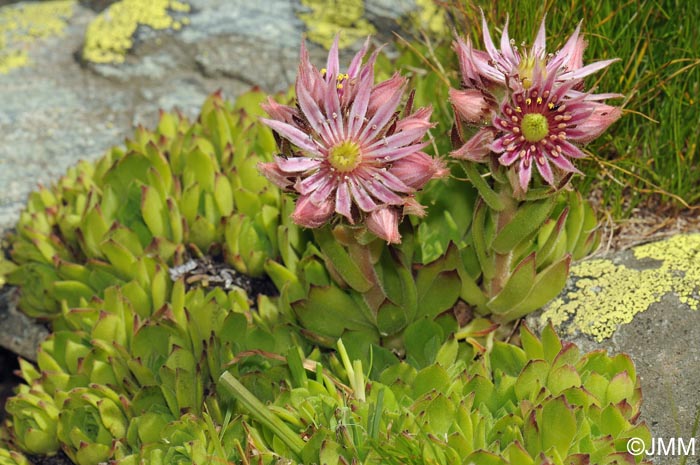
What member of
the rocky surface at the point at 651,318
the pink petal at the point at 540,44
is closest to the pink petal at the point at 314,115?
the pink petal at the point at 540,44

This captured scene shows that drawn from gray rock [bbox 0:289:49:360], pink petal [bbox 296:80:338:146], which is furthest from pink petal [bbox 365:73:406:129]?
gray rock [bbox 0:289:49:360]

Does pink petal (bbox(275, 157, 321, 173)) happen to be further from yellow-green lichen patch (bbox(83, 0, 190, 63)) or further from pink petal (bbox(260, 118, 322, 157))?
yellow-green lichen patch (bbox(83, 0, 190, 63))

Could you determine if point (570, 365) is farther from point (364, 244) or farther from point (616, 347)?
point (364, 244)

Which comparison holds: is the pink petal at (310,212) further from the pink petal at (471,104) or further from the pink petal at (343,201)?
the pink petal at (471,104)

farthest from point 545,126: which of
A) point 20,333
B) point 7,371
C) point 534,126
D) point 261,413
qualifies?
point 7,371

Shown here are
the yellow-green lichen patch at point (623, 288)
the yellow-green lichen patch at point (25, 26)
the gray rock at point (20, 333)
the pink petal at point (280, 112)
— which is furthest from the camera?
the yellow-green lichen patch at point (25, 26)

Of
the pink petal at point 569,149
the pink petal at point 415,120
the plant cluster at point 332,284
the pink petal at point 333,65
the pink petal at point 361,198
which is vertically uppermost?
the pink petal at point 333,65

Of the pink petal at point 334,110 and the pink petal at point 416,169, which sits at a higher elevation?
the pink petal at point 334,110
